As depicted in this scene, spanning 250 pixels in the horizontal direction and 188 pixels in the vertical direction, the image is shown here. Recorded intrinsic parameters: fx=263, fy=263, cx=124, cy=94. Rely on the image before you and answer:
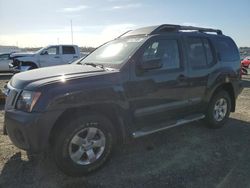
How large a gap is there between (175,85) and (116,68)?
3.84 ft

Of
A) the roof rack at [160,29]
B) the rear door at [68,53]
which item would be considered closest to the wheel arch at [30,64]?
the rear door at [68,53]

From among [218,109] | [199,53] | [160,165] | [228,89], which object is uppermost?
[199,53]

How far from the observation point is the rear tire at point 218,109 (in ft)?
17.5

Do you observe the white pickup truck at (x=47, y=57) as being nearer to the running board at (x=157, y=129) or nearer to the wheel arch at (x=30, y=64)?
the wheel arch at (x=30, y=64)

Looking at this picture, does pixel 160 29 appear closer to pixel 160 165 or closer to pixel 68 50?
pixel 160 165

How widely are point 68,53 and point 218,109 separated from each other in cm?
1143

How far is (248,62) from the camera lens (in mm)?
27453

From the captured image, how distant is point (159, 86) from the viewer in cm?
414

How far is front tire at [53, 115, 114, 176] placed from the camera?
3.28 metres

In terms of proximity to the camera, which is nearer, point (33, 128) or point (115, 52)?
point (33, 128)

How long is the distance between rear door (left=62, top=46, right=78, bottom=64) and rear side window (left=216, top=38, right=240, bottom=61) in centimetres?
1097

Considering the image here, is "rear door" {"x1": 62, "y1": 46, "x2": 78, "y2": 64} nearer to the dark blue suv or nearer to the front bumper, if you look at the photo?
the dark blue suv

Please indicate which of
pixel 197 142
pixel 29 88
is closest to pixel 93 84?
pixel 29 88

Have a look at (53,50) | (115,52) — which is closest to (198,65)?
(115,52)
